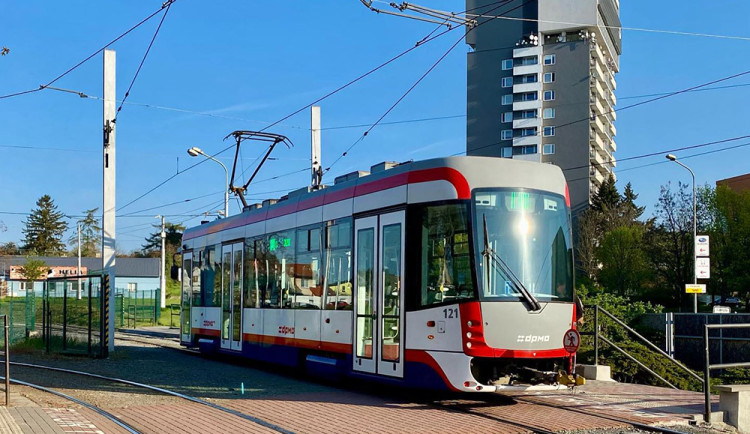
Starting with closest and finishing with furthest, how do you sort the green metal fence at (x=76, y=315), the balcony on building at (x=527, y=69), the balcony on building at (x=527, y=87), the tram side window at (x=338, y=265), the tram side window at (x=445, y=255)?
the tram side window at (x=445, y=255), the tram side window at (x=338, y=265), the green metal fence at (x=76, y=315), the balcony on building at (x=527, y=69), the balcony on building at (x=527, y=87)

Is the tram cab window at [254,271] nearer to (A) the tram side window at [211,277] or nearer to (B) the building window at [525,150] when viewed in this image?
(A) the tram side window at [211,277]

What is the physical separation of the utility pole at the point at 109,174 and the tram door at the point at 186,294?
2015 millimetres

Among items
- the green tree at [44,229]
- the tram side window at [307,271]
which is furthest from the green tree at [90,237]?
the tram side window at [307,271]

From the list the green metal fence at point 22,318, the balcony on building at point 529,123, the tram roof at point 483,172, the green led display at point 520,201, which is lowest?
the green metal fence at point 22,318

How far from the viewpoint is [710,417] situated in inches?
426

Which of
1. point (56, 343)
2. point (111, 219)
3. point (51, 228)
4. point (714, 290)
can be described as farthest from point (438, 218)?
point (51, 228)

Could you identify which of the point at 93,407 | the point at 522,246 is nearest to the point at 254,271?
the point at 93,407

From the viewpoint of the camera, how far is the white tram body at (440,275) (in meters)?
11.9

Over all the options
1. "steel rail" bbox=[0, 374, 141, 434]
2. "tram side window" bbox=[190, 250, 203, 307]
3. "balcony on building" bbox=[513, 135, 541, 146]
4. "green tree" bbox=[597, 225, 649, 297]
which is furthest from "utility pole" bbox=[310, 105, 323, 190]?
"balcony on building" bbox=[513, 135, 541, 146]

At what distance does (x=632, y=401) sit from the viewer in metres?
12.6

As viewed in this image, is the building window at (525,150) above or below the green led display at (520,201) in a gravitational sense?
above

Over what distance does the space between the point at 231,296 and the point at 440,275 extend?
9069mm

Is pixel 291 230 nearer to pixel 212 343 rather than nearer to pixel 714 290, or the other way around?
pixel 212 343

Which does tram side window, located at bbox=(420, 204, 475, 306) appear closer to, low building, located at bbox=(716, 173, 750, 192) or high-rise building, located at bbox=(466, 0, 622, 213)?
low building, located at bbox=(716, 173, 750, 192)
